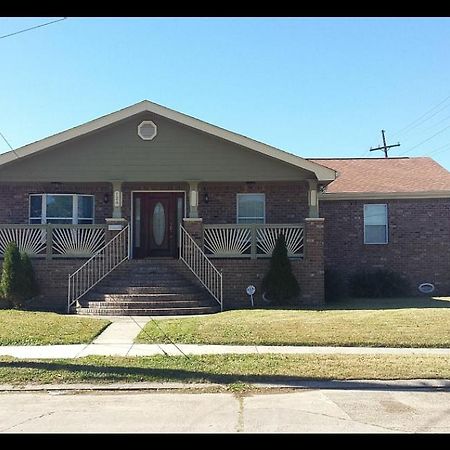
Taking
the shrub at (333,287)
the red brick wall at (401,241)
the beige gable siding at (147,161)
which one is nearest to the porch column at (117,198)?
the beige gable siding at (147,161)

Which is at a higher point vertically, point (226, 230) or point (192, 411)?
point (226, 230)

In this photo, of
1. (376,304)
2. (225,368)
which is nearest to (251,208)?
(376,304)

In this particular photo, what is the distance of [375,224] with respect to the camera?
18094 millimetres

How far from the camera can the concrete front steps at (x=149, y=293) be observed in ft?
43.9

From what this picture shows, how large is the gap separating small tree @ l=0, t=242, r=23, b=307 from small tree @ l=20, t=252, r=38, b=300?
0.08 m

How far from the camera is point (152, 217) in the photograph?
17.2m

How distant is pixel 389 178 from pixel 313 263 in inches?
241

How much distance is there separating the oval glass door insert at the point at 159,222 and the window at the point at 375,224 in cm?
687

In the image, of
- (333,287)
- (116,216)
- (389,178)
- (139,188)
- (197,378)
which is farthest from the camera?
(389,178)

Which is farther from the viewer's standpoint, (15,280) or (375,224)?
(375,224)

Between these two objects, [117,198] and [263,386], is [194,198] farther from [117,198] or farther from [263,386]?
[263,386]

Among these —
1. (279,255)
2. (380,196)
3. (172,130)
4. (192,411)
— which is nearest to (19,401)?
(192,411)

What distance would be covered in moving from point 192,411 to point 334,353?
380cm
